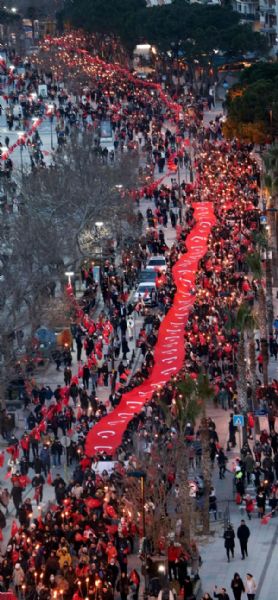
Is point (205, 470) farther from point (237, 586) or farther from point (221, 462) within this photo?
point (237, 586)

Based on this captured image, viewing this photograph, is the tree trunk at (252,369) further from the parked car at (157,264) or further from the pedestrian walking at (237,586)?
A: the parked car at (157,264)

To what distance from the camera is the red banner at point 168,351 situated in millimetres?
63312

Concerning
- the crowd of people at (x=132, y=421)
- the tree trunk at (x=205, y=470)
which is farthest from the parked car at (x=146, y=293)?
the tree trunk at (x=205, y=470)

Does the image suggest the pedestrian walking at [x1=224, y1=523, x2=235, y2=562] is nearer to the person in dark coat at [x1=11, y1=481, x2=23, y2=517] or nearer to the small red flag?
the small red flag

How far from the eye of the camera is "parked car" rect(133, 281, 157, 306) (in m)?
80.3

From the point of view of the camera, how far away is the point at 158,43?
145 meters

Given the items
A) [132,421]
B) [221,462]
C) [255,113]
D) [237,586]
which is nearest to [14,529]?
[237,586]

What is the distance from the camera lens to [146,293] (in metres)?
80.8

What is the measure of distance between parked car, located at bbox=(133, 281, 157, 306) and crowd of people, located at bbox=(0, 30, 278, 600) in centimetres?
43

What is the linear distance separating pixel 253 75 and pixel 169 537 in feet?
208

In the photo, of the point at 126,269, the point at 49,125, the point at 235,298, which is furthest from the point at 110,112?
the point at 235,298

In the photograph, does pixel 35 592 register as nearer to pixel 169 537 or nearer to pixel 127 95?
pixel 169 537

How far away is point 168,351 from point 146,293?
919 centimetres

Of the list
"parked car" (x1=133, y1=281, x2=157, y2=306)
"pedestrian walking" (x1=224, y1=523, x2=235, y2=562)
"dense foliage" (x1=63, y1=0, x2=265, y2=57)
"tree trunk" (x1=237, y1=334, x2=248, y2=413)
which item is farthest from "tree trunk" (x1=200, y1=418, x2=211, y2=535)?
"dense foliage" (x1=63, y1=0, x2=265, y2=57)
